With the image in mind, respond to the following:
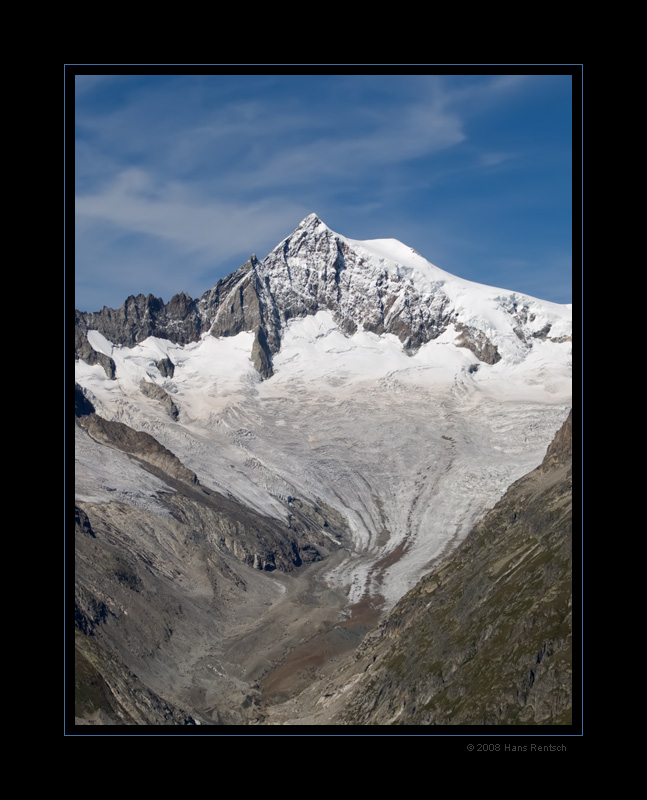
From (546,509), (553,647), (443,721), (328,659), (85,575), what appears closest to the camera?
(553,647)

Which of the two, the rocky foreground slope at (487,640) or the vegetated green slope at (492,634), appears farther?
the rocky foreground slope at (487,640)

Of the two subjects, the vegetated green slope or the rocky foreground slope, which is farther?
the rocky foreground slope

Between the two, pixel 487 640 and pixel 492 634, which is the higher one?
pixel 492 634
